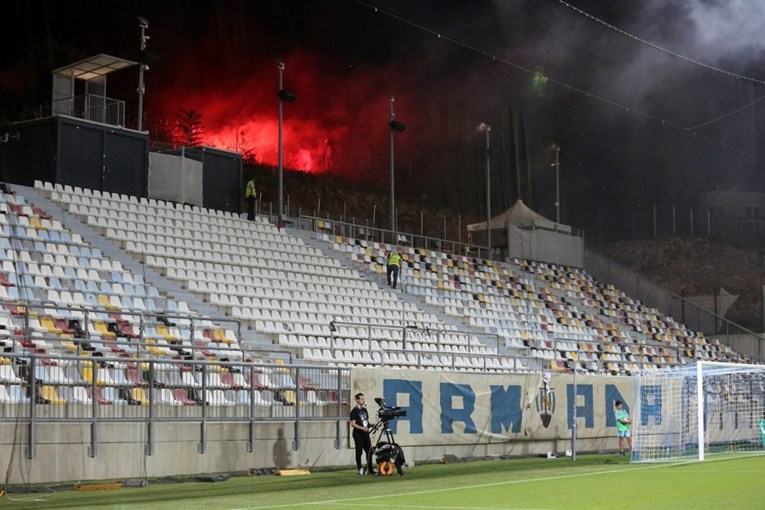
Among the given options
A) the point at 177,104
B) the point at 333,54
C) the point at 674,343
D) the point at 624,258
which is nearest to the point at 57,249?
the point at 674,343

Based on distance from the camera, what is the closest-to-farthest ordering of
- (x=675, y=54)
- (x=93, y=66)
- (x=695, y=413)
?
(x=695, y=413) → (x=93, y=66) → (x=675, y=54)

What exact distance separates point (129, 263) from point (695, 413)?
14.2 meters

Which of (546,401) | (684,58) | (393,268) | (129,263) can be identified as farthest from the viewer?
(684,58)

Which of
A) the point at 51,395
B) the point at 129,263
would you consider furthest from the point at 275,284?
the point at 51,395

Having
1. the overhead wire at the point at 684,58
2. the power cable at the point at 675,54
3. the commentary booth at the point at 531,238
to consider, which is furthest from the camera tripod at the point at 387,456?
the commentary booth at the point at 531,238

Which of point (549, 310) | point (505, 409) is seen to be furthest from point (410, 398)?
point (549, 310)

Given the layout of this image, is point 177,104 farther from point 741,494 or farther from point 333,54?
point 741,494

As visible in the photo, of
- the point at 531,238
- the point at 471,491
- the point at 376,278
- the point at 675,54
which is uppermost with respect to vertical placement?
the point at 675,54

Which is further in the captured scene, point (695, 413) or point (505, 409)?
point (695, 413)

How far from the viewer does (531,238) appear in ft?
146

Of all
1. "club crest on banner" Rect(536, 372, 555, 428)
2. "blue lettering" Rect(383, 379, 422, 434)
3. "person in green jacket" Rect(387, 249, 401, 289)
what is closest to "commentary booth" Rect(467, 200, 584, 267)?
"person in green jacket" Rect(387, 249, 401, 289)

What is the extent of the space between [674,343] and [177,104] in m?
34.9

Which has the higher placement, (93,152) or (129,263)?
(93,152)

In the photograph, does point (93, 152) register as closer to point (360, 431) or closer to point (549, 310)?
point (360, 431)
